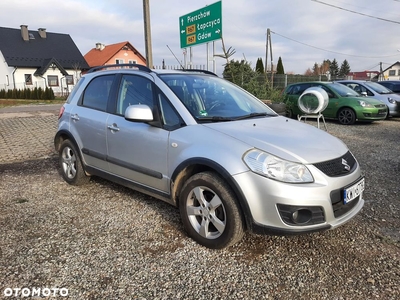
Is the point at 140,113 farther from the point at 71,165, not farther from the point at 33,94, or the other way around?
the point at 33,94

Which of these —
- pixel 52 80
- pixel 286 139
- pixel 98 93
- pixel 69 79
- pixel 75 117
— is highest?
pixel 69 79

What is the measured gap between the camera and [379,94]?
12070mm

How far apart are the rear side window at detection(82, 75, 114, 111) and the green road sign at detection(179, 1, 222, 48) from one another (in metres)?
7.95

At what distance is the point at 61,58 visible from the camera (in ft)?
137

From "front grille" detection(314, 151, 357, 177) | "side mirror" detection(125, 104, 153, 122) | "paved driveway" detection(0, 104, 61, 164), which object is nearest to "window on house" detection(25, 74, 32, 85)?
"paved driveway" detection(0, 104, 61, 164)

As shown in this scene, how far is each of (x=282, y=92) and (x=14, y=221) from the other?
35.6 ft

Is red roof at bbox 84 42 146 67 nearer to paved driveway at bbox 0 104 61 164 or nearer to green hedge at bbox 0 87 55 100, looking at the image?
green hedge at bbox 0 87 55 100

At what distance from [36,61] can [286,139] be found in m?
43.4

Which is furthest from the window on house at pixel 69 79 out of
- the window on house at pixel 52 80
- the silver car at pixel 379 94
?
the silver car at pixel 379 94

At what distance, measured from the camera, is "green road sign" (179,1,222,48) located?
38.1ft

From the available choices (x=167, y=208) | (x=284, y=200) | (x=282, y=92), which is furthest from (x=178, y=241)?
(x=282, y=92)

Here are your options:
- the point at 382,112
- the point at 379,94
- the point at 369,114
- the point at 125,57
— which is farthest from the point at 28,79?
the point at 382,112

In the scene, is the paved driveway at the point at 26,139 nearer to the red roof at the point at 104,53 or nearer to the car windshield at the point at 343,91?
the car windshield at the point at 343,91

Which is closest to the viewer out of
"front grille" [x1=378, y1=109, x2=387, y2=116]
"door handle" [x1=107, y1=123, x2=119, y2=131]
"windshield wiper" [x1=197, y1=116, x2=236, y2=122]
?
"windshield wiper" [x1=197, y1=116, x2=236, y2=122]
